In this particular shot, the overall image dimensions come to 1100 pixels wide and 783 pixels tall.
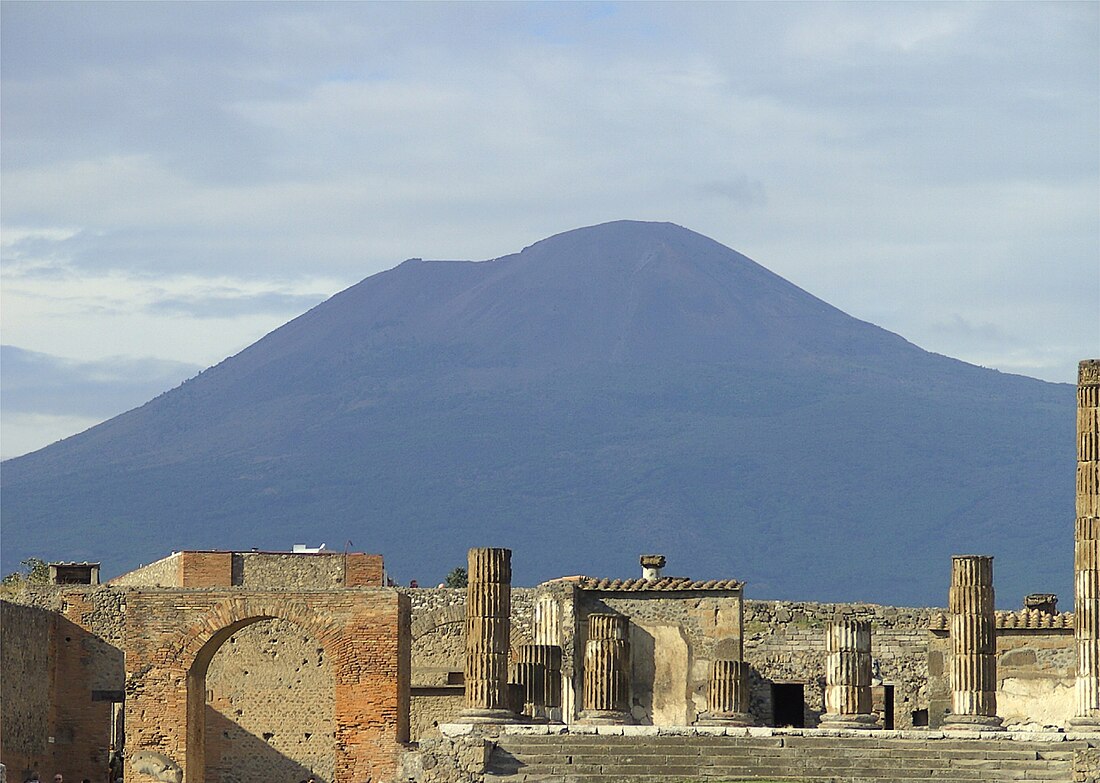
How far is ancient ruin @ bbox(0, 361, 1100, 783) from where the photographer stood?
3653 centimetres

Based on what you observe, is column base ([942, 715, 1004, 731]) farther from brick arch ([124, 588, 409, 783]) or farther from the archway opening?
the archway opening

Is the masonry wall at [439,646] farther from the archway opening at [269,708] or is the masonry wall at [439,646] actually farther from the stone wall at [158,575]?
the stone wall at [158,575]

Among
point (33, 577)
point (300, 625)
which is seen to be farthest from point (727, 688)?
point (33, 577)

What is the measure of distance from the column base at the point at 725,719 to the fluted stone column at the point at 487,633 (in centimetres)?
381

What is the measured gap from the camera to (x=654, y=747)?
3647 centimetres

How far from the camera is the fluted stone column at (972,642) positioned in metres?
38.7

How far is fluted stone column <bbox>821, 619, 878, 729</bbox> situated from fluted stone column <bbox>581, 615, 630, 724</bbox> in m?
3.37

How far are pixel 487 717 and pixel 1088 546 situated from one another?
939cm

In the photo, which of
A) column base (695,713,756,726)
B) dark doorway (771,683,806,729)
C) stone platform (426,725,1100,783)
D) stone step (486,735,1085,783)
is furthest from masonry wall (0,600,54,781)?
dark doorway (771,683,806,729)

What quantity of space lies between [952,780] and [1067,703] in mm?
10615

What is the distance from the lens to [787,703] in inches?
1943

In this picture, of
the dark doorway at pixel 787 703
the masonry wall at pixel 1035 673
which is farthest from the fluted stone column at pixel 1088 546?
the dark doorway at pixel 787 703

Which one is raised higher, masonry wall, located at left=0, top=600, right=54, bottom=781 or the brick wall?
the brick wall

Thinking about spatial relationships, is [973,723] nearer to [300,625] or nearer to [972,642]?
[972,642]
